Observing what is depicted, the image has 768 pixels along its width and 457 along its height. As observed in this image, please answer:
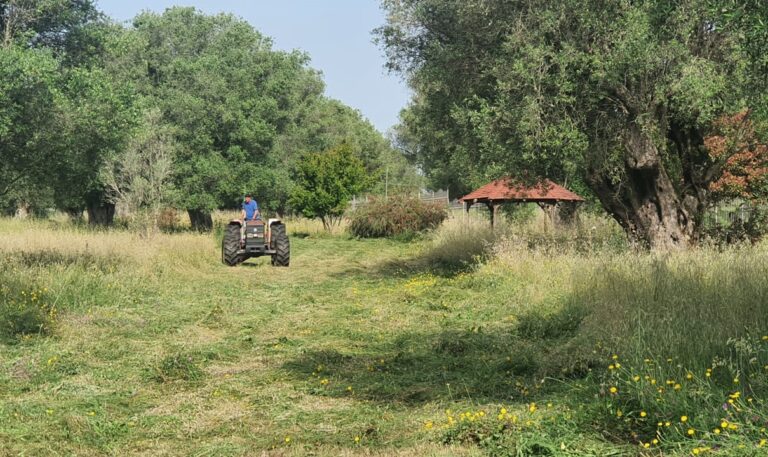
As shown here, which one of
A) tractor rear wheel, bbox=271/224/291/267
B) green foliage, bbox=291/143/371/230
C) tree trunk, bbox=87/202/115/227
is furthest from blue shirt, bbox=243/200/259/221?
green foliage, bbox=291/143/371/230

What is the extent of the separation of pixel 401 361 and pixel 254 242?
34.1 ft

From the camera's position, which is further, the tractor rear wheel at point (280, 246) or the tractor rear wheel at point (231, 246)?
the tractor rear wheel at point (280, 246)

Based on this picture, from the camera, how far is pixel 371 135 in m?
63.3

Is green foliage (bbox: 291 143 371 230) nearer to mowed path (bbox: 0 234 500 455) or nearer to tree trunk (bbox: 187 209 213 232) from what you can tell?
tree trunk (bbox: 187 209 213 232)

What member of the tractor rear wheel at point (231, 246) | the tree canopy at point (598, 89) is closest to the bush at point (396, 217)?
the tractor rear wheel at point (231, 246)

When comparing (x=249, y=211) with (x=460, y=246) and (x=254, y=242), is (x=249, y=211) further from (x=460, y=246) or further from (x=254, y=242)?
(x=460, y=246)

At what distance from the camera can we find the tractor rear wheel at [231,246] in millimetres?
16766

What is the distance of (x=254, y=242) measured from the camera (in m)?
16.8

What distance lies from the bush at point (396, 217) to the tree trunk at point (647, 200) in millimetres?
16397

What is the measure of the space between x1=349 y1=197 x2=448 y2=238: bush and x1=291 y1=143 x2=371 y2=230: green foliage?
5.32ft

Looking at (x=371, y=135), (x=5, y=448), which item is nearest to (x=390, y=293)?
(x=5, y=448)

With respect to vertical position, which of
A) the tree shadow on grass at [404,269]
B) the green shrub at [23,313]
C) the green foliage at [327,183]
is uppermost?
the green foliage at [327,183]

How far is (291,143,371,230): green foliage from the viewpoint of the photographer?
105ft

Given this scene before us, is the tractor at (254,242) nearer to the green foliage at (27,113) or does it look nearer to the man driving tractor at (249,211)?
the man driving tractor at (249,211)
